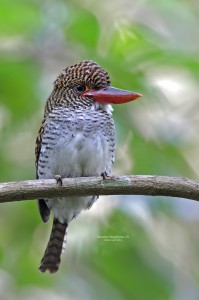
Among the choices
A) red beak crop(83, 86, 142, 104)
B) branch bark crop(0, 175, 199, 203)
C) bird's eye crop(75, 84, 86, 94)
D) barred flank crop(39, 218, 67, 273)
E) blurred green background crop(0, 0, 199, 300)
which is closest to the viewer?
branch bark crop(0, 175, 199, 203)

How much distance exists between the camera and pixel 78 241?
4203 millimetres

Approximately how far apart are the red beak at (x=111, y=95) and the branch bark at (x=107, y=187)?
2.13 feet

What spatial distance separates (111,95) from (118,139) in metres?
0.25

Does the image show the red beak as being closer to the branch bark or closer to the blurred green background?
the blurred green background

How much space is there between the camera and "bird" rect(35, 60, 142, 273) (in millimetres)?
4012

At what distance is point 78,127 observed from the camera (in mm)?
4031

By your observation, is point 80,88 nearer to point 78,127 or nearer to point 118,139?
point 78,127

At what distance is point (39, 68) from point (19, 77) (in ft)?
0.85

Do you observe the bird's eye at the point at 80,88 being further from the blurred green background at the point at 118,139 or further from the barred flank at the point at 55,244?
the barred flank at the point at 55,244

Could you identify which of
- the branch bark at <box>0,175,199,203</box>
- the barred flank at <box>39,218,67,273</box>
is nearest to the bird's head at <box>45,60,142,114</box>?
the barred flank at <box>39,218,67,273</box>

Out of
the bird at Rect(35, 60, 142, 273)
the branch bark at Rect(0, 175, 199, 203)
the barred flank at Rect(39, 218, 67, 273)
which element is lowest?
the branch bark at Rect(0, 175, 199, 203)

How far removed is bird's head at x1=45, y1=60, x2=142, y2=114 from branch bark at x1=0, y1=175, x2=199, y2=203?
2.87ft

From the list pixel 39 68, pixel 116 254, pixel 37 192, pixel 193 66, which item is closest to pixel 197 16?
pixel 193 66

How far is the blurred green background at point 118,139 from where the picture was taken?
3988 mm
